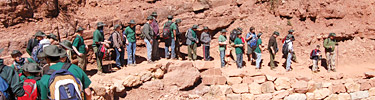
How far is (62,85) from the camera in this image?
3.82m

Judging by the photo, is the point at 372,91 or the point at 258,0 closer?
the point at 372,91

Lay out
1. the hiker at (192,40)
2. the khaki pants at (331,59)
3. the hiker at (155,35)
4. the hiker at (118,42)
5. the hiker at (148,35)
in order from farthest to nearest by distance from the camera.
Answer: the khaki pants at (331,59) → the hiker at (192,40) → the hiker at (155,35) → the hiker at (148,35) → the hiker at (118,42)

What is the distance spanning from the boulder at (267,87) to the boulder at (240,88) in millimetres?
442

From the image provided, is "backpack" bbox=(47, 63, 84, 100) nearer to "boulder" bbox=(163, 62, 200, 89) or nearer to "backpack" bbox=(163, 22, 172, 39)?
"boulder" bbox=(163, 62, 200, 89)

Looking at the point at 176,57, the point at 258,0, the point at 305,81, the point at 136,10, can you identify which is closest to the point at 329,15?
the point at 258,0

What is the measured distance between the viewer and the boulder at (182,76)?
8271 millimetres

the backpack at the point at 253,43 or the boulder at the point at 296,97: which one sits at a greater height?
the backpack at the point at 253,43

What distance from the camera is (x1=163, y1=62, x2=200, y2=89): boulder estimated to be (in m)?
8.27

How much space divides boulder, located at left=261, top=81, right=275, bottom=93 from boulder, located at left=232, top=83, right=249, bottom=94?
0.44 metres

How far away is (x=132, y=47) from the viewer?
28.9 feet

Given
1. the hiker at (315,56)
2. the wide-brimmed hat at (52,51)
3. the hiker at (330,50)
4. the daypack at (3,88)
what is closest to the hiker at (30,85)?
the daypack at (3,88)

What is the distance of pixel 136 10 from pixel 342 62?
8.20 m

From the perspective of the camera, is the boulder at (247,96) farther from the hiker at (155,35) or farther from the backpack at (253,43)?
the hiker at (155,35)

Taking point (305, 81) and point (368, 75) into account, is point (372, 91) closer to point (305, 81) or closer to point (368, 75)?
point (368, 75)
